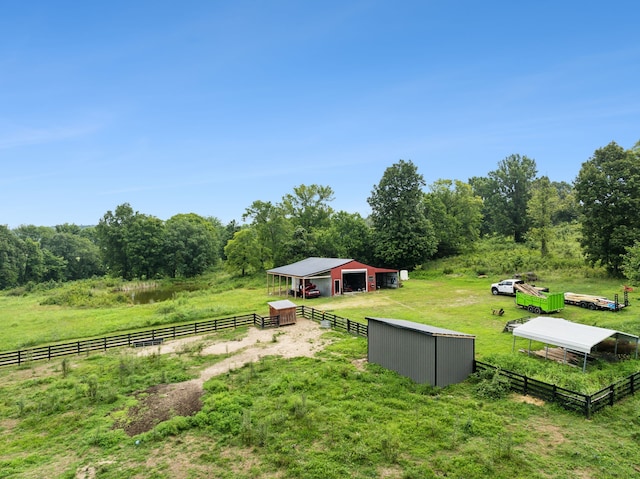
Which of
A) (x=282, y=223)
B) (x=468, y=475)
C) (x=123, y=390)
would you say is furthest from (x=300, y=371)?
(x=282, y=223)

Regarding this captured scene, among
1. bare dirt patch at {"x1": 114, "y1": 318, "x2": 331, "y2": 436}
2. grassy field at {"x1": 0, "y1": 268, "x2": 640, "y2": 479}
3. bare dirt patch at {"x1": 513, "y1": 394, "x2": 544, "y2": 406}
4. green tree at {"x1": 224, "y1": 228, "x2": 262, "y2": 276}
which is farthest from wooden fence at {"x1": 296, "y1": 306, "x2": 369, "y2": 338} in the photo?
green tree at {"x1": 224, "y1": 228, "x2": 262, "y2": 276}

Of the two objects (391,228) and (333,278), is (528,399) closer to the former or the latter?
(333,278)

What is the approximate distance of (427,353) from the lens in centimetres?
1158

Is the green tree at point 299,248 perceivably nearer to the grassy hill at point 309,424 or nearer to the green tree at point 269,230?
the green tree at point 269,230

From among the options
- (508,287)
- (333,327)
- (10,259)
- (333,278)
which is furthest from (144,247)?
(508,287)

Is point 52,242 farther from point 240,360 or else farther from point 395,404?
point 395,404

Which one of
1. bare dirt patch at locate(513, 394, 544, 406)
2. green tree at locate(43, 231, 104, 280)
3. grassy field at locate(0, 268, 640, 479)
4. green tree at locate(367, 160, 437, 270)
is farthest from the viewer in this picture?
green tree at locate(43, 231, 104, 280)

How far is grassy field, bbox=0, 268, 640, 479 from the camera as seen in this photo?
7.54 m

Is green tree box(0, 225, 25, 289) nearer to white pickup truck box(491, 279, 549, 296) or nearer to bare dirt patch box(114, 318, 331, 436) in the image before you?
bare dirt patch box(114, 318, 331, 436)

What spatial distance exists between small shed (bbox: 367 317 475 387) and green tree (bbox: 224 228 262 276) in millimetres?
34927

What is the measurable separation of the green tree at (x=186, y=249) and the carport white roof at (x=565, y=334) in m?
50.1

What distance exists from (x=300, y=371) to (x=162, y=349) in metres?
7.79

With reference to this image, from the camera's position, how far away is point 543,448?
791cm

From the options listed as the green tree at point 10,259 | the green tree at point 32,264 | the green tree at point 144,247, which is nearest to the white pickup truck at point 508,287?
the green tree at point 144,247
